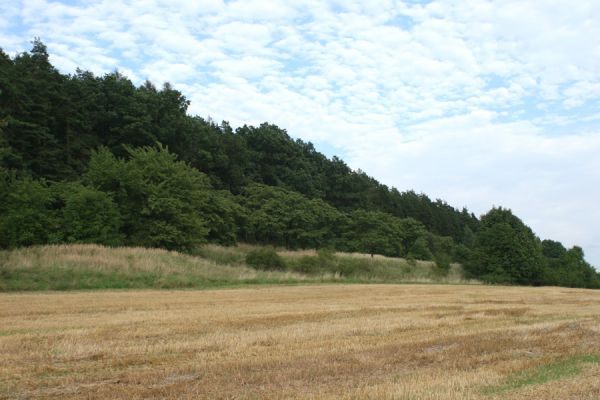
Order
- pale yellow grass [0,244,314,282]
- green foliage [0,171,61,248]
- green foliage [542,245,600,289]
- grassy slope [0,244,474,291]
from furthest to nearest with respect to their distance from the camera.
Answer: green foliage [542,245,600,289], green foliage [0,171,61,248], pale yellow grass [0,244,314,282], grassy slope [0,244,474,291]

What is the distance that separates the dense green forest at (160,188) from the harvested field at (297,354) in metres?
24.1

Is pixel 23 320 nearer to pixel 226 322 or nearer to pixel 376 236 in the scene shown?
pixel 226 322

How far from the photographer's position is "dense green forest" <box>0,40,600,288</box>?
41.5 meters

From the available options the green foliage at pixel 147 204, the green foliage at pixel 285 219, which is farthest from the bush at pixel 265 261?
the green foliage at pixel 285 219

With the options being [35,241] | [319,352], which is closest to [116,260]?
[35,241]

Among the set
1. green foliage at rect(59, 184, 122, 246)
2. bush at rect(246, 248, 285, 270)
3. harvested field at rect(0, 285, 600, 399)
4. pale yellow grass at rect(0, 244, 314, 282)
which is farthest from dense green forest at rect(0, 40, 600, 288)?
harvested field at rect(0, 285, 600, 399)

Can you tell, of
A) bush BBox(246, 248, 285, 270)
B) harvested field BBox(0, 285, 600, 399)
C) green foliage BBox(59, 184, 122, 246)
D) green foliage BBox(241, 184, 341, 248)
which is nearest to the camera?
harvested field BBox(0, 285, 600, 399)

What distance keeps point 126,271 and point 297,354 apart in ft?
87.9

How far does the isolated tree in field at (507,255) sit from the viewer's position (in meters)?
58.9

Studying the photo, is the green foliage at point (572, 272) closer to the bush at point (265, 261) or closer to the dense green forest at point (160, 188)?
the dense green forest at point (160, 188)

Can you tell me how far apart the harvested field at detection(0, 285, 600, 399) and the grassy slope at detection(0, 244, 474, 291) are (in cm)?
1277

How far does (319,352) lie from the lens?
9.98 meters

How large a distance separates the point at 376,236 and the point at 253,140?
123 ft

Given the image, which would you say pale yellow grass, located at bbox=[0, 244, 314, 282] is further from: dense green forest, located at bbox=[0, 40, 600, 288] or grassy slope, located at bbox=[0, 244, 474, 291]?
dense green forest, located at bbox=[0, 40, 600, 288]
